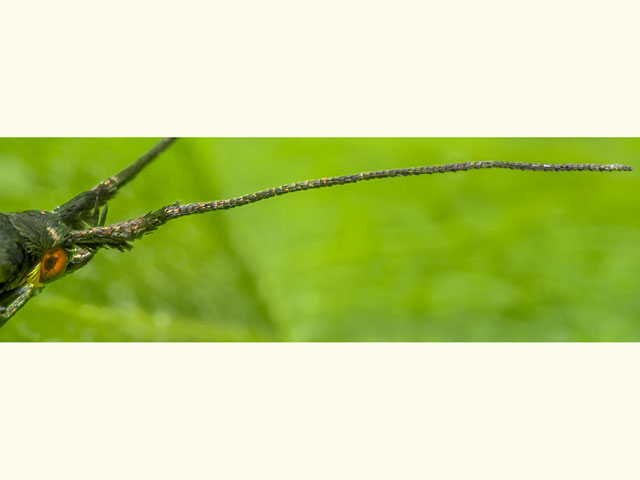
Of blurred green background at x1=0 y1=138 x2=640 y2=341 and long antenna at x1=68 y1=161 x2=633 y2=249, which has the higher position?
long antenna at x1=68 y1=161 x2=633 y2=249

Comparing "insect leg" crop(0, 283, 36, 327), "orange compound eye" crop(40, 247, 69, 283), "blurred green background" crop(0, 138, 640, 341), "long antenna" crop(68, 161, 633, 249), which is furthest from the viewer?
"blurred green background" crop(0, 138, 640, 341)

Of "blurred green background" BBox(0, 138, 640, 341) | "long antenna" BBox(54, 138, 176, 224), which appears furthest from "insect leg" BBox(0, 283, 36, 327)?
"blurred green background" BBox(0, 138, 640, 341)

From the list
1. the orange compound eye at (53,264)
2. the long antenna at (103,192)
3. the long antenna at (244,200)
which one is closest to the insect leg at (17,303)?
the orange compound eye at (53,264)

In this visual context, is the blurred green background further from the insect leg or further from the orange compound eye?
the insect leg

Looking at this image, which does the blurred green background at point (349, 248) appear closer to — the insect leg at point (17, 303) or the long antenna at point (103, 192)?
the long antenna at point (103, 192)

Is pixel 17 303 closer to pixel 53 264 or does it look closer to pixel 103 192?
pixel 53 264

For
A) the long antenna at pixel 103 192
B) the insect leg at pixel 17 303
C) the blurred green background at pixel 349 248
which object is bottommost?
the blurred green background at pixel 349 248

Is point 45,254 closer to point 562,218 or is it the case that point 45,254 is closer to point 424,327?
point 424,327
